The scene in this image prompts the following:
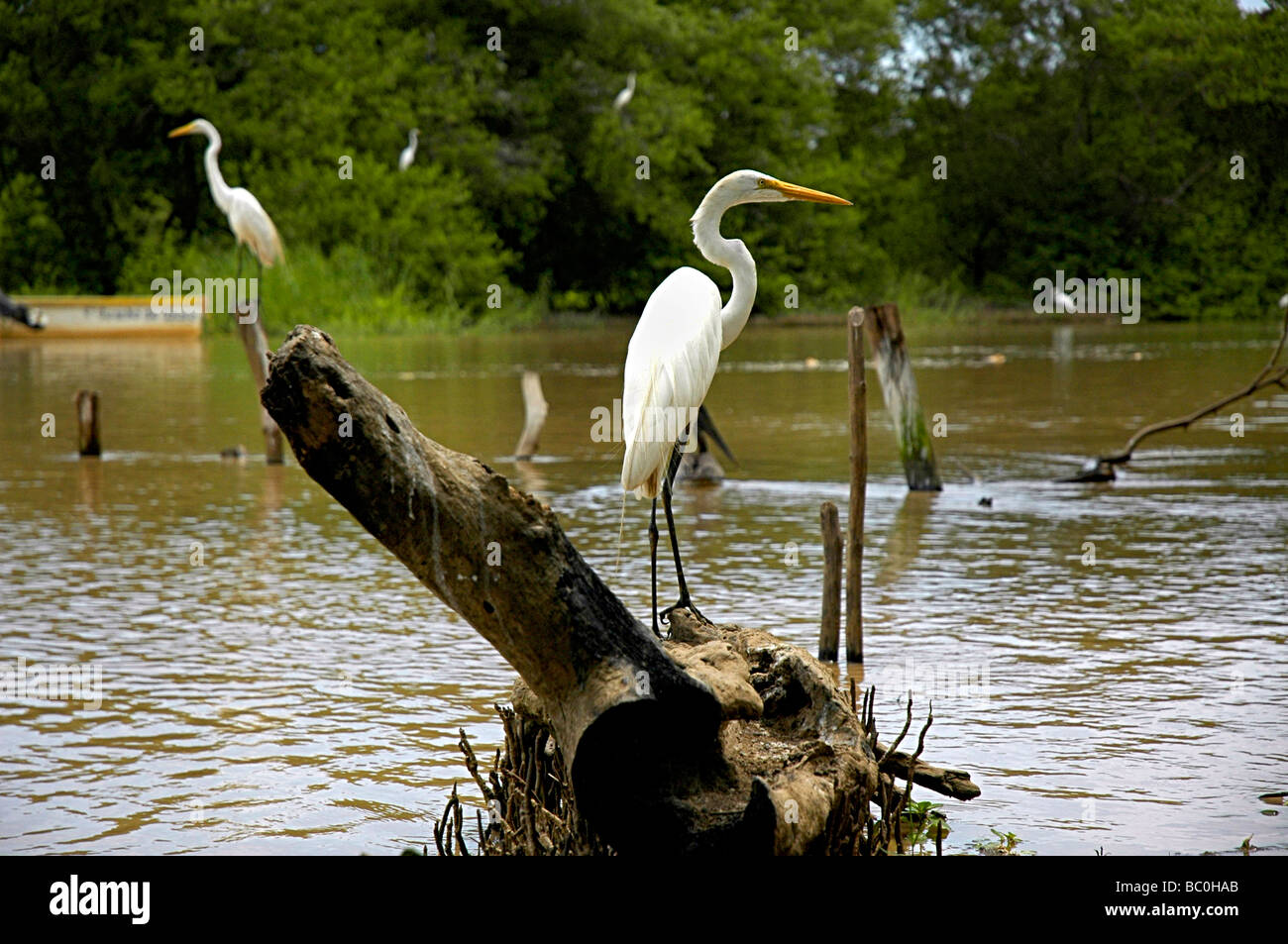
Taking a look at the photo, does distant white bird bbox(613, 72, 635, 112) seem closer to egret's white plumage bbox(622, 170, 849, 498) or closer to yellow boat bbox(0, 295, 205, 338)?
yellow boat bbox(0, 295, 205, 338)

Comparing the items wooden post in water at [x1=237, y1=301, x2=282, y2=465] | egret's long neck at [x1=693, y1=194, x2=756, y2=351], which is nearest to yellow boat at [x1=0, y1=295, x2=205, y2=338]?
wooden post in water at [x1=237, y1=301, x2=282, y2=465]

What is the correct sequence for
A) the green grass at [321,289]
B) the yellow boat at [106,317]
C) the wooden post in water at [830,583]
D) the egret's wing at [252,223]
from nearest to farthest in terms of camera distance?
1. the wooden post in water at [830,583]
2. the egret's wing at [252,223]
3. the yellow boat at [106,317]
4. the green grass at [321,289]

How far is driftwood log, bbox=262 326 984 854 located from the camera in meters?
3.69

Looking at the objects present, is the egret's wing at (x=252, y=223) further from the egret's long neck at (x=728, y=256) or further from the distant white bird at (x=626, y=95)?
the distant white bird at (x=626, y=95)

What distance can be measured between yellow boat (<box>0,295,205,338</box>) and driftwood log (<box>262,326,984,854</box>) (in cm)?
2981

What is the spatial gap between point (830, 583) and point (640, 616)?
4.21 ft

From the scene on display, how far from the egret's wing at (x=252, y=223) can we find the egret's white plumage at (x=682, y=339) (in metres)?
14.1

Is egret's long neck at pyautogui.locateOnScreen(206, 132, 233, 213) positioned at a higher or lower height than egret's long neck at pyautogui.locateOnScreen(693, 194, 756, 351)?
higher

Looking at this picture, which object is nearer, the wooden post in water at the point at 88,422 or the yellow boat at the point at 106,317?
the wooden post in water at the point at 88,422

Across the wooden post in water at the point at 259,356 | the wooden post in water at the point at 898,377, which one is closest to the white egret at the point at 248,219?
the wooden post in water at the point at 259,356

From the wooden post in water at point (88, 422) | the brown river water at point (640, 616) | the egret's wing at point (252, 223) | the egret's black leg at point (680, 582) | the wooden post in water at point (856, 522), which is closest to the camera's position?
the brown river water at point (640, 616)

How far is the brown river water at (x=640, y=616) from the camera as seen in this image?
5.36 metres

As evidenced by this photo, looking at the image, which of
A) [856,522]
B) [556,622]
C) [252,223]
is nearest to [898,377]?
[856,522]

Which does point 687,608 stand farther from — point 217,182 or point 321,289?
point 321,289
